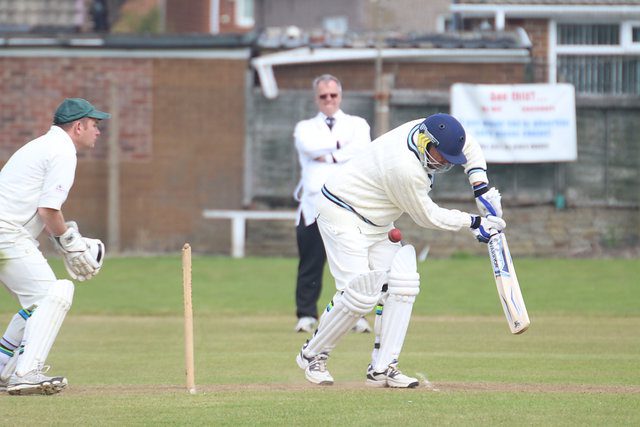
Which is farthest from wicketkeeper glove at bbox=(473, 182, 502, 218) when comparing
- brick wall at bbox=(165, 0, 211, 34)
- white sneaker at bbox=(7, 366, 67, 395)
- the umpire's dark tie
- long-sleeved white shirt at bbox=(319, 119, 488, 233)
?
brick wall at bbox=(165, 0, 211, 34)

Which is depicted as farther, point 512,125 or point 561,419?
point 512,125

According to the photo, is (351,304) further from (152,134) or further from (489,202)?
(152,134)

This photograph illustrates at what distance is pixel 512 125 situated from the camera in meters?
18.7

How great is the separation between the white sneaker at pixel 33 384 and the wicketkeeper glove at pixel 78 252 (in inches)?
25.6

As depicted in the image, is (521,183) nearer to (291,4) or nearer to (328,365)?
(328,365)

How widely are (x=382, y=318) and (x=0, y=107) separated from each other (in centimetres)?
1226

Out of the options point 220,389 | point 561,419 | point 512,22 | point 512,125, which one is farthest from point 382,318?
point 512,22

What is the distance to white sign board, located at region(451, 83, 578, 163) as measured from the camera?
61.0ft

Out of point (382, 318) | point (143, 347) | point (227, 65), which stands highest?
point (227, 65)

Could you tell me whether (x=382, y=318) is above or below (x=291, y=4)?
below

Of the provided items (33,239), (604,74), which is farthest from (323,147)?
(604,74)

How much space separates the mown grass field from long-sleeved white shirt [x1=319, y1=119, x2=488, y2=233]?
1.07 m

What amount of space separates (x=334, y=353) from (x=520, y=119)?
349 inches

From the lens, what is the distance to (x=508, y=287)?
835cm
